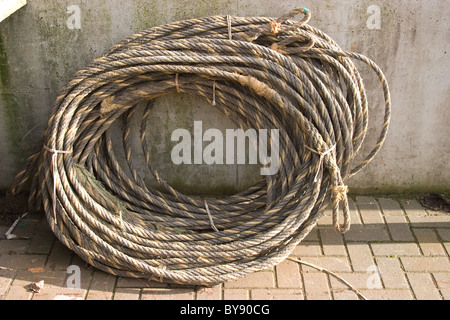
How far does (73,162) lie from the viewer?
3.49 meters

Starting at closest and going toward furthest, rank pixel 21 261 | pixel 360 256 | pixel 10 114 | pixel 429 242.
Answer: pixel 21 261
pixel 360 256
pixel 429 242
pixel 10 114

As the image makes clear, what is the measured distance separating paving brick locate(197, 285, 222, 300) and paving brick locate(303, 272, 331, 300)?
51 centimetres

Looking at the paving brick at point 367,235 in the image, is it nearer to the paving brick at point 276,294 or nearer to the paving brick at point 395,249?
the paving brick at point 395,249

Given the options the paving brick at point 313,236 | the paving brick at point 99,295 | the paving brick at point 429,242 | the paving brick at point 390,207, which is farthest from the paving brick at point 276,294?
the paving brick at point 390,207

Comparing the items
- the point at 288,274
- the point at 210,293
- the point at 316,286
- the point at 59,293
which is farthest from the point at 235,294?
the point at 59,293

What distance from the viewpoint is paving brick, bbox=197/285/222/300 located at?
10.6 ft

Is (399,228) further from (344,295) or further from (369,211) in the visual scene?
(344,295)

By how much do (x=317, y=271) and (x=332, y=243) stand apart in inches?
11.8

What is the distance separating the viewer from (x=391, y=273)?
3383 millimetres

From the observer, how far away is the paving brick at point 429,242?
3555 mm

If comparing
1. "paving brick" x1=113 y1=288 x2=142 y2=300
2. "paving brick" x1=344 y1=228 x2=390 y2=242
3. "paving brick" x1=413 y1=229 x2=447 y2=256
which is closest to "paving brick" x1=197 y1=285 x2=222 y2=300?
"paving brick" x1=113 y1=288 x2=142 y2=300

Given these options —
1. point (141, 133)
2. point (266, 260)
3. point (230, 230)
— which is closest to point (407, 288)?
point (266, 260)

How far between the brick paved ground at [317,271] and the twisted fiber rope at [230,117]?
0.09 metres

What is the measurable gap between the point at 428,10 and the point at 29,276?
9.77 ft
